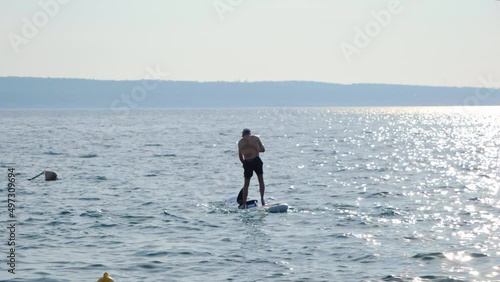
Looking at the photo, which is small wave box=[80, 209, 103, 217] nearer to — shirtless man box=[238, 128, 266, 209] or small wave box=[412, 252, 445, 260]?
shirtless man box=[238, 128, 266, 209]

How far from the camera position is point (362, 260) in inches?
608

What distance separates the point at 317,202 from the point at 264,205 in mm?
2148

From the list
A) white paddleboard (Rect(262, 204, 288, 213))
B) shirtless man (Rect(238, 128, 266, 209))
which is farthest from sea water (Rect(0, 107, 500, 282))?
shirtless man (Rect(238, 128, 266, 209))

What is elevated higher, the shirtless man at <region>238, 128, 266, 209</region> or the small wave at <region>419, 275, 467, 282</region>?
the shirtless man at <region>238, 128, 266, 209</region>

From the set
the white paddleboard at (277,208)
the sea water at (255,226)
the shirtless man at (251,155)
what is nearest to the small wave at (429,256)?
the sea water at (255,226)

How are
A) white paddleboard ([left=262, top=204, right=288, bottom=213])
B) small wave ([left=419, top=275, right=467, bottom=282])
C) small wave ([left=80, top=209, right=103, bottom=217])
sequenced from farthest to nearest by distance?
1. white paddleboard ([left=262, top=204, right=288, bottom=213])
2. small wave ([left=80, top=209, right=103, bottom=217])
3. small wave ([left=419, top=275, right=467, bottom=282])

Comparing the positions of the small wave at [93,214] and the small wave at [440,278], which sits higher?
the small wave at [93,214]

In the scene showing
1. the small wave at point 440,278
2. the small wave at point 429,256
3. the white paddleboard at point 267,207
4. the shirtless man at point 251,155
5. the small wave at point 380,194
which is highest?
the shirtless man at point 251,155

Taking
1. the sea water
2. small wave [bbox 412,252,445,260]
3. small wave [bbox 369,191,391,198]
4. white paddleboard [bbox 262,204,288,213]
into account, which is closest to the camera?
the sea water

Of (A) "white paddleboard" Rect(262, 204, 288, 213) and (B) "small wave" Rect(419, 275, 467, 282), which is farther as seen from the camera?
(A) "white paddleboard" Rect(262, 204, 288, 213)

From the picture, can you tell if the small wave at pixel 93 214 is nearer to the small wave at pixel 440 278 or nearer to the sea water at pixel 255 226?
the sea water at pixel 255 226

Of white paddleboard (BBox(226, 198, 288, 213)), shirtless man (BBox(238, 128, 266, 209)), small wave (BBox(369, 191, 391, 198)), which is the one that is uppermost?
shirtless man (BBox(238, 128, 266, 209))

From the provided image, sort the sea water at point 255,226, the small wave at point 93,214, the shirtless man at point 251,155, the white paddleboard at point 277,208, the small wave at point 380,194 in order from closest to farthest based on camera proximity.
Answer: the sea water at point 255,226 < the small wave at point 93,214 < the white paddleboard at point 277,208 < the shirtless man at point 251,155 < the small wave at point 380,194

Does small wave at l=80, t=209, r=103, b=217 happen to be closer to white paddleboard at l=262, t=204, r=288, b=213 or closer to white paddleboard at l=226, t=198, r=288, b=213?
white paddleboard at l=226, t=198, r=288, b=213
